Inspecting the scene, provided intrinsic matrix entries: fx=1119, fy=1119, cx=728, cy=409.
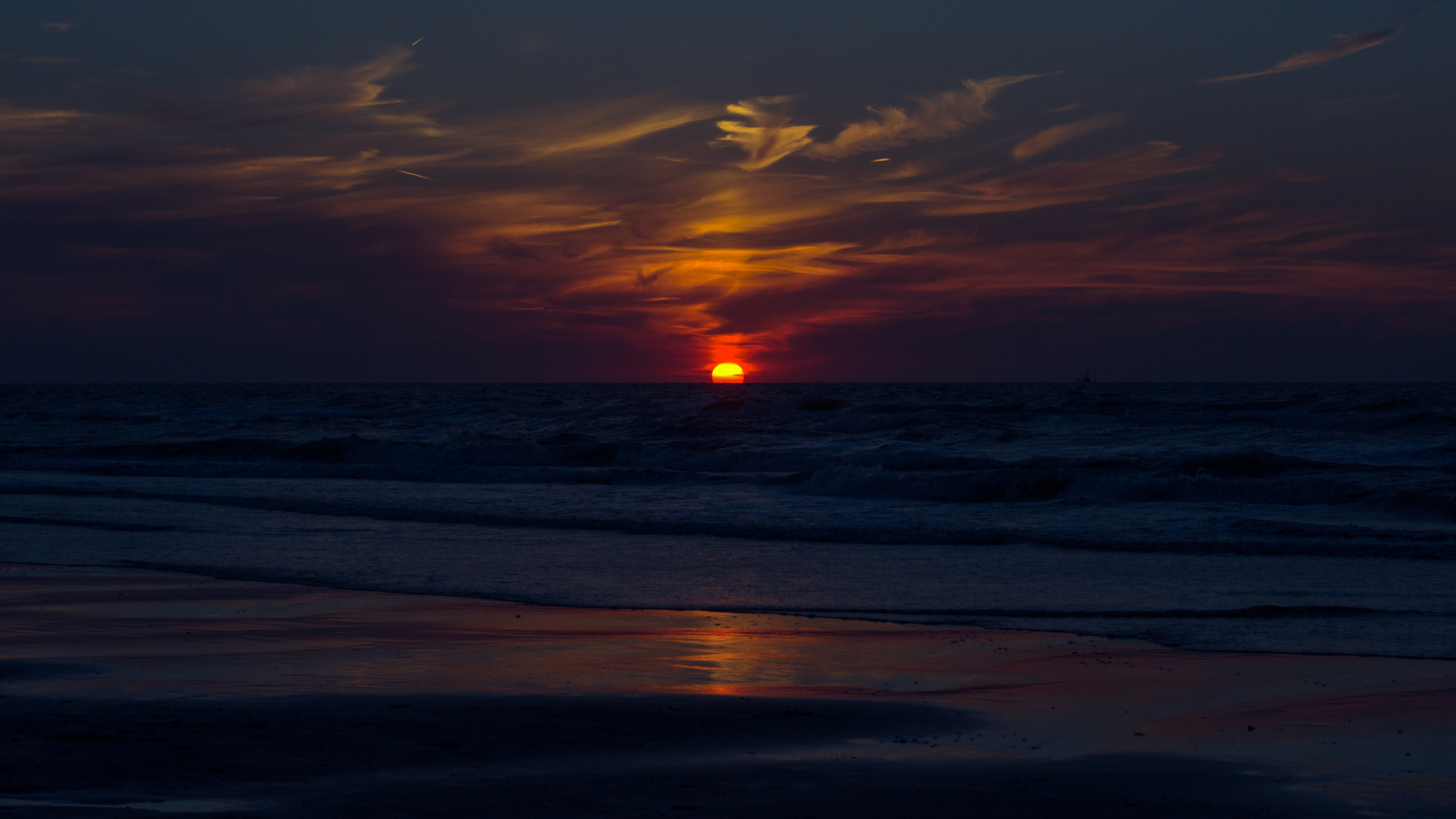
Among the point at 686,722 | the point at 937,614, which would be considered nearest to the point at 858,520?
the point at 937,614

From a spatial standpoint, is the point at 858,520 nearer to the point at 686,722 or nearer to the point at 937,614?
the point at 937,614

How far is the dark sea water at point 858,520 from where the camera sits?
396 inches

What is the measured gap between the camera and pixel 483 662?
730 centimetres

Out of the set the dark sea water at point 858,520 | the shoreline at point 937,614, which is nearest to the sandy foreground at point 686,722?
the shoreline at point 937,614

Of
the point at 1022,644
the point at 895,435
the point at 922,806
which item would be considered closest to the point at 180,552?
the point at 1022,644

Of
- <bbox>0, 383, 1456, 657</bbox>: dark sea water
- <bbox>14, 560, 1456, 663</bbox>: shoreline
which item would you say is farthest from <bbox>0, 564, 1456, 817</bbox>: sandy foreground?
<bbox>0, 383, 1456, 657</bbox>: dark sea water

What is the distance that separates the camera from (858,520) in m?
15.8

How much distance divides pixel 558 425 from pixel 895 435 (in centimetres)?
1578

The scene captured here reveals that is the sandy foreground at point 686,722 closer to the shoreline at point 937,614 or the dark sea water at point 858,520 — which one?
the shoreline at point 937,614

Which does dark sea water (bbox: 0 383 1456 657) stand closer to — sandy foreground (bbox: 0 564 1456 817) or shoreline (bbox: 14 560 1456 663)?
shoreline (bbox: 14 560 1456 663)

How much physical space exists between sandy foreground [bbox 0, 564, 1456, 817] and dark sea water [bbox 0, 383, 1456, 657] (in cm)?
142

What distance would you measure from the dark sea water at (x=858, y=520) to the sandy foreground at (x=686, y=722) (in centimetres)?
142

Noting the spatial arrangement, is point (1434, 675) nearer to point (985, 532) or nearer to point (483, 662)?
point (483, 662)

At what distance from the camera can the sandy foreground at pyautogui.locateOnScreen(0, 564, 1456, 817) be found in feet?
15.5
